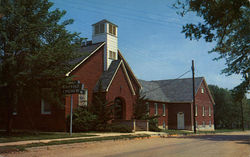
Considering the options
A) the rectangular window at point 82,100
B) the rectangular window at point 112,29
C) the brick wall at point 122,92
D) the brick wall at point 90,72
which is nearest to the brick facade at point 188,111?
the brick wall at point 122,92

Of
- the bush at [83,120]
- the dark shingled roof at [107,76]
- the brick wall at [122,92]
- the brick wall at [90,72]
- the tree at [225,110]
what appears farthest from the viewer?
the tree at [225,110]

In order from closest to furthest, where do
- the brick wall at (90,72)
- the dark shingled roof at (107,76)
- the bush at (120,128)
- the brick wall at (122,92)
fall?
1. the bush at (120,128)
2. the brick wall at (90,72)
3. the dark shingled roof at (107,76)
4. the brick wall at (122,92)

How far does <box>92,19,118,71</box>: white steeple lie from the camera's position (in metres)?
28.9

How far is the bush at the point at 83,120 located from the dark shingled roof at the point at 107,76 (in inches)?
142

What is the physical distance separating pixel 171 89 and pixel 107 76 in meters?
22.2

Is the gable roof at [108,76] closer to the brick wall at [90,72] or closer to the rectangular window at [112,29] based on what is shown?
the brick wall at [90,72]

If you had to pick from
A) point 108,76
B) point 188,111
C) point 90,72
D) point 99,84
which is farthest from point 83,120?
point 188,111

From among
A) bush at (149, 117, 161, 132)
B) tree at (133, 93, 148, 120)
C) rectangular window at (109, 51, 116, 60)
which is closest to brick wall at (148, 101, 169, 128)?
bush at (149, 117, 161, 132)

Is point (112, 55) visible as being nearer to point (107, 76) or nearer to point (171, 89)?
point (107, 76)

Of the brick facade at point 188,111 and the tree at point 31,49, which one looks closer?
the tree at point 31,49

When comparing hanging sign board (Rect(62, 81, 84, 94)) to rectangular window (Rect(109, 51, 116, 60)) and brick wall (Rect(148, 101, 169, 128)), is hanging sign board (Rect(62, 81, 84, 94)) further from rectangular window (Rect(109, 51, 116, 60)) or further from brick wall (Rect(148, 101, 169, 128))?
brick wall (Rect(148, 101, 169, 128))

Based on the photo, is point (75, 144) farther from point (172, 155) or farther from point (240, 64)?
point (240, 64)

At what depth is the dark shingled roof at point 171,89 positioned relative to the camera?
1627 inches

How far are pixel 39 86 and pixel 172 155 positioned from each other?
11.9m
